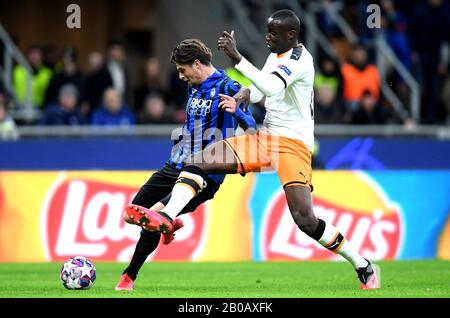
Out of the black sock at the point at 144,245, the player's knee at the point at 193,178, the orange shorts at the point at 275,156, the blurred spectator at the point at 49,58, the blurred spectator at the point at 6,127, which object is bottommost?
the black sock at the point at 144,245

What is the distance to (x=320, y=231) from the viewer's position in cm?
968

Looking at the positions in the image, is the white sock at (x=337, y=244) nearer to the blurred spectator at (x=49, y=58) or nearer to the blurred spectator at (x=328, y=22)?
the blurred spectator at (x=49, y=58)

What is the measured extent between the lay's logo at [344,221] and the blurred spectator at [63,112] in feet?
14.3

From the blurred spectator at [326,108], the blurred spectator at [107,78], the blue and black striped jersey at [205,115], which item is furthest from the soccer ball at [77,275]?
the blurred spectator at [326,108]

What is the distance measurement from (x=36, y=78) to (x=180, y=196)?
32.6 feet

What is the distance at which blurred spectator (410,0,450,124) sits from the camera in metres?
20.3

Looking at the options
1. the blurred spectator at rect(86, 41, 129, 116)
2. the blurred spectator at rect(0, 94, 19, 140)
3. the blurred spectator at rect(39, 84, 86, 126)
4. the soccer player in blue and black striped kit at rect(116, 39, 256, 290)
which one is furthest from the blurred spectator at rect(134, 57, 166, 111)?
the soccer player in blue and black striped kit at rect(116, 39, 256, 290)

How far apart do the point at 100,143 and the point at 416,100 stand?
5972 millimetres

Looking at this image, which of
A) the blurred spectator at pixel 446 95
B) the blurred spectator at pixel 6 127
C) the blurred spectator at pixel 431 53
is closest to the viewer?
the blurred spectator at pixel 6 127

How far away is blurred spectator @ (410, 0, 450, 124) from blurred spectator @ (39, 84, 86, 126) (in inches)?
259

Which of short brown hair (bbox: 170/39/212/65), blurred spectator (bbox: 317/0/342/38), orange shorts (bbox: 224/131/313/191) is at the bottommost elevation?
orange shorts (bbox: 224/131/313/191)

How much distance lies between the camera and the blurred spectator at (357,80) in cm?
1893

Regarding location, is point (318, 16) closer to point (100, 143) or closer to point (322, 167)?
point (322, 167)

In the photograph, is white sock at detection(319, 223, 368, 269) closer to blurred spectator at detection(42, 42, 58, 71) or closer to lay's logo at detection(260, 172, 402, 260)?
lay's logo at detection(260, 172, 402, 260)
